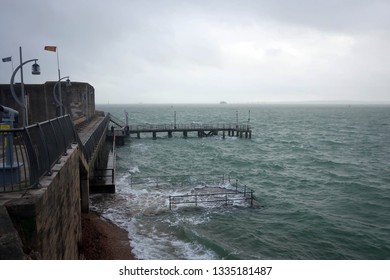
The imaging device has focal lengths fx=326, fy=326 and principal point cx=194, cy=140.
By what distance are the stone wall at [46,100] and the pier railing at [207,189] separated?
14030 mm

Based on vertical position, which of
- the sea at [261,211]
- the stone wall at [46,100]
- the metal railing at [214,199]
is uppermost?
the stone wall at [46,100]

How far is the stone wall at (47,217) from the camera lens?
5500 millimetres

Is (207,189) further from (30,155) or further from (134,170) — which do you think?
(30,155)

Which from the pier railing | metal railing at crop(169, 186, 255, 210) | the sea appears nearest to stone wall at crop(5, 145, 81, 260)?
the sea

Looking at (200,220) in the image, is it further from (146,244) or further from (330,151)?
(330,151)

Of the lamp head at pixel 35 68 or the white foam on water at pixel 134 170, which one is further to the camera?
the white foam on water at pixel 134 170

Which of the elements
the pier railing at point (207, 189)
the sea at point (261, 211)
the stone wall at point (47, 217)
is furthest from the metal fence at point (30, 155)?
the pier railing at point (207, 189)

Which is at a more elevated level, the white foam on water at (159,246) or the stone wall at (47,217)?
the stone wall at (47,217)

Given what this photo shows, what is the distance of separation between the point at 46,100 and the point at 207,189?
22684 millimetres

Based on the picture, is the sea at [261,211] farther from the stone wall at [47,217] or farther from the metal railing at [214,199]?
the stone wall at [47,217]

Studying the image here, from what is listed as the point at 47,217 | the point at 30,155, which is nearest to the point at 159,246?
the point at 47,217

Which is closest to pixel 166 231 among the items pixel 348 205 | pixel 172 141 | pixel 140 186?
pixel 140 186

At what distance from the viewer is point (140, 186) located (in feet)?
79.2

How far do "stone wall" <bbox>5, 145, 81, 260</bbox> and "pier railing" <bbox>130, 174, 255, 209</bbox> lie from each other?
34.1 feet
